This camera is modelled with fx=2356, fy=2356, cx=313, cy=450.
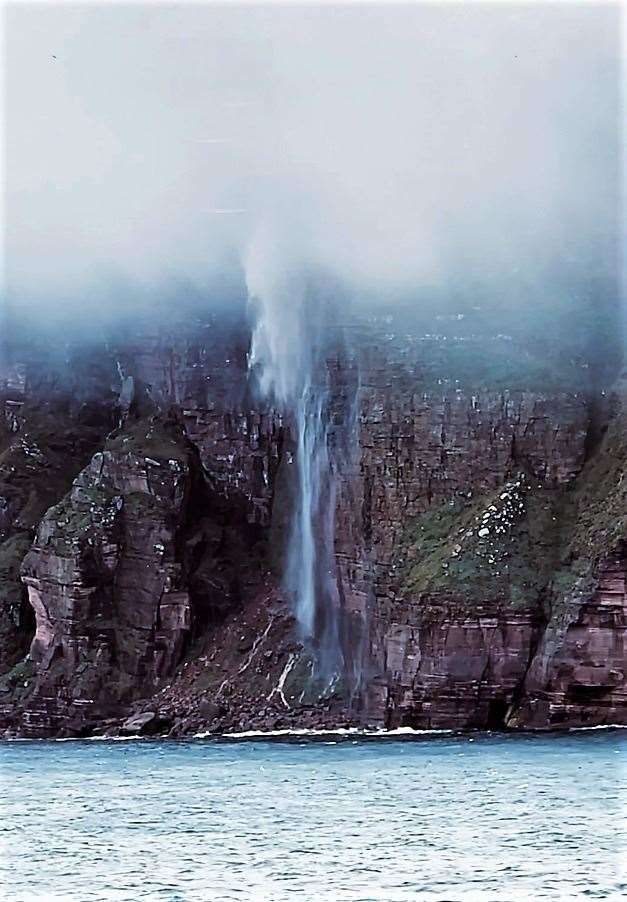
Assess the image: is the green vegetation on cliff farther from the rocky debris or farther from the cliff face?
the rocky debris

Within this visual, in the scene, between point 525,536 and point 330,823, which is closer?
point 330,823

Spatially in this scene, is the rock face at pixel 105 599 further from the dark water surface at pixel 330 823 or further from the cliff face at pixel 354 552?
the dark water surface at pixel 330 823

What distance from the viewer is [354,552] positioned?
396ft

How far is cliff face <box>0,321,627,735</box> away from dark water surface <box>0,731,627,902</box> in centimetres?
544

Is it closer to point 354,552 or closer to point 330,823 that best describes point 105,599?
point 354,552

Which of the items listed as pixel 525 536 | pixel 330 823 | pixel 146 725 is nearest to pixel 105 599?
pixel 146 725

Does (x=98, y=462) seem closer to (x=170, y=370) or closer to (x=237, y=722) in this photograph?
(x=170, y=370)

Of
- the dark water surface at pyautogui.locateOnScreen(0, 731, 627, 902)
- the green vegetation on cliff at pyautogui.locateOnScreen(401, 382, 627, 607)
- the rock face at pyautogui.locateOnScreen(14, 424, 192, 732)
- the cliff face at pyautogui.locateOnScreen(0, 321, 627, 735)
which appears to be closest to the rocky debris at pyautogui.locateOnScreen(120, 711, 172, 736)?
the cliff face at pyautogui.locateOnScreen(0, 321, 627, 735)

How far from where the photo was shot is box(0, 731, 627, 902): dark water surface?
219 feet

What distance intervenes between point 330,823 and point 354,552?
1648 inches

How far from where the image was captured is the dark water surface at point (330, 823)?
66625 mm

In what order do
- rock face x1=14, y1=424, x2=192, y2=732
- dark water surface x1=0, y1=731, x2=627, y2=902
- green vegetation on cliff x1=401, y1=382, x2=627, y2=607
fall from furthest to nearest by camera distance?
rock face x1=14, y1=424, x2=192, y2=732 → green vegetation on cliff x1=401, y1=382, x2=627, y2=607 → dark water surface x1=0, y1=731, x2=627, y2=902

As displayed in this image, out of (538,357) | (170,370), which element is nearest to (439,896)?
(538,357)

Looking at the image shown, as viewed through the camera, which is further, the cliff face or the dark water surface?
the cliff face
